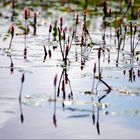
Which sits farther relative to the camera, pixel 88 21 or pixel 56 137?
pixel 88 21

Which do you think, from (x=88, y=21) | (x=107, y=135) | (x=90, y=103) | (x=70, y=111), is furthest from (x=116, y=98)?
(x=88, y=21)

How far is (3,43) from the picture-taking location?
343 inches

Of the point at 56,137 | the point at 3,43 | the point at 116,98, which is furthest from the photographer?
the point at 3,43

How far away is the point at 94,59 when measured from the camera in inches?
281

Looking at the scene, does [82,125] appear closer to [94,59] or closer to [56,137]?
[56,137]

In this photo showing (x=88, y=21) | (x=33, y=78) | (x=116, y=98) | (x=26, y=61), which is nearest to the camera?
(x=116, y=98)

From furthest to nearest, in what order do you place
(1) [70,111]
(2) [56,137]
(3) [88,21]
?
(3) [88,21] → (1) [70,111] → (2) [56,137]

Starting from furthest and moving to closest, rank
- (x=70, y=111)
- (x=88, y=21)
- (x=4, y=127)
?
(x=88, y=21), (x=70, y=111), (x=4, y=127)

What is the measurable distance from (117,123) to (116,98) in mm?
757

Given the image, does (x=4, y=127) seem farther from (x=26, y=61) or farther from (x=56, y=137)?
(x=26, y=61)

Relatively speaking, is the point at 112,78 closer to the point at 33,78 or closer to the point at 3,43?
the point at 33,78

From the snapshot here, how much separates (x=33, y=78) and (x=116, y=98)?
4.33 ft

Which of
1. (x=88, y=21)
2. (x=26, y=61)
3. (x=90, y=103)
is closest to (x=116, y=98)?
(x=90, y=103)

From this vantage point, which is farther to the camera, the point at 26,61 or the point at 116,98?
the point at 26,61
